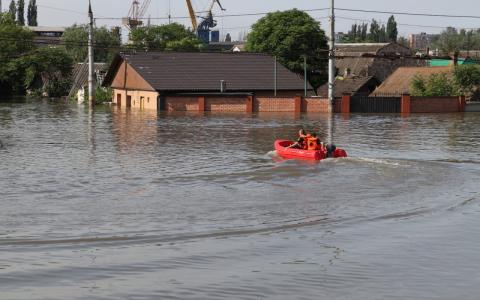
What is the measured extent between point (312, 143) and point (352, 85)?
50.8 metres

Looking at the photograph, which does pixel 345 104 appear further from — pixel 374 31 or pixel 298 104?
pixel 374 31

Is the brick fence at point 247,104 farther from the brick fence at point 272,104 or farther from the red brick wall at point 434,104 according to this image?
the red brick wall at point 434,104

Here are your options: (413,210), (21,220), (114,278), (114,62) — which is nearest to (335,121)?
(114,62)

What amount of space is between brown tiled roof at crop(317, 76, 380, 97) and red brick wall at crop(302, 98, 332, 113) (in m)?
14.0

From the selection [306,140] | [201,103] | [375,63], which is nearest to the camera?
[306,140]

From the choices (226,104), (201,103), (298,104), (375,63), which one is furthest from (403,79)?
(201,103)

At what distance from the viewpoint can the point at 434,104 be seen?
204ft

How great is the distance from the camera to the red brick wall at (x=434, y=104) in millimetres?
61469

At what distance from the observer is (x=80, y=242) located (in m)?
13.9

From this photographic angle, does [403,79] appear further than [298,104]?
Yes

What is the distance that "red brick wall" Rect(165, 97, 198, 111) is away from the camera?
2386 inches

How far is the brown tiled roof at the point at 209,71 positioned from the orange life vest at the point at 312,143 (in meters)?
34.2

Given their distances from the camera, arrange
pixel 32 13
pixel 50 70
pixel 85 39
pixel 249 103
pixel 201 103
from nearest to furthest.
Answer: pixel 201 103, pixel 249 103, pixel 50 70, pixel 85 39, pixel 32 13

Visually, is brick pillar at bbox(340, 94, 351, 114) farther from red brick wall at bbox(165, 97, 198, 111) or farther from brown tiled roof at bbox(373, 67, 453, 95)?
red brick wall at bbox(165, 97, 198, 111)
